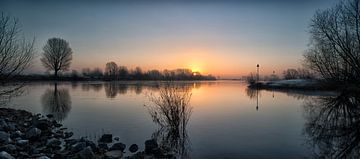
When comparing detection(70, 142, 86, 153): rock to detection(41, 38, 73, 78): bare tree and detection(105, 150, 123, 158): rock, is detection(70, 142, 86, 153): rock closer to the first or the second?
detection(105, 150, 123, 158): rock

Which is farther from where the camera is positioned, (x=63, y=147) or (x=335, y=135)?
(x=335, y=135)

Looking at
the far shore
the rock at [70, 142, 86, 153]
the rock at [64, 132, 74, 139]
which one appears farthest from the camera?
the far shore

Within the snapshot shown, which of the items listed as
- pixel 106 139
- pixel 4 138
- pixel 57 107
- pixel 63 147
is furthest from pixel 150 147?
pixel 57 107

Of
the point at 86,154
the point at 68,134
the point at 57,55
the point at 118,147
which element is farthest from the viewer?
the point at 57,55

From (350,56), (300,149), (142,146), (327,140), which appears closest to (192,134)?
(142,146)

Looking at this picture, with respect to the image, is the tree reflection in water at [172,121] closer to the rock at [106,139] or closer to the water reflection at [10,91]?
the rock at [106,139]

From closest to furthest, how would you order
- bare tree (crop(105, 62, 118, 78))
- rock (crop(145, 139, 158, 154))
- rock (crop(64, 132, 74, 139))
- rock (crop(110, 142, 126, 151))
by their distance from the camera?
1. rock (crop(145, 139, 158, 154))
2. rock (crop(110, 142, 126, 151))
3. rock (crop(64, 132, 74, 139))
4. bare tree (crop(105, 62, 118, 78))

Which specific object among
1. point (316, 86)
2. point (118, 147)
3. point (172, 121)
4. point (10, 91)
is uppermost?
point (10, 91)

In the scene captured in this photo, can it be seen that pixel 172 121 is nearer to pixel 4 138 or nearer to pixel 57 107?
pixel 4 138

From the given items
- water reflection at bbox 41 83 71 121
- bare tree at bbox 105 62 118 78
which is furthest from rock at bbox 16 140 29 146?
bare tree at bbox 105 62 118 78

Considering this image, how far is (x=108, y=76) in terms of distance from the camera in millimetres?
128625

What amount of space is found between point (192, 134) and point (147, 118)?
15.1 feet

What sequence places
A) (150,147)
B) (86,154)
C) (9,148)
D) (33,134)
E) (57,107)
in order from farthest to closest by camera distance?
(57,107)
(33,134)
(150,147)
(9,148)
(86,154)

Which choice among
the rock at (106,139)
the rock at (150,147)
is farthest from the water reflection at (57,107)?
the rock at (150,147)
